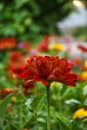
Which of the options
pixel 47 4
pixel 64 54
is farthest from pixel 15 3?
pixel 64 54

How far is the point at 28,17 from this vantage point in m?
6.04

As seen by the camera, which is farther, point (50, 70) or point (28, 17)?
point (28, 17)

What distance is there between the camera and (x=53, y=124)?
1.96 metres

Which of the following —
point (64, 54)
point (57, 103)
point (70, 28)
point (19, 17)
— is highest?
point (70, 28)

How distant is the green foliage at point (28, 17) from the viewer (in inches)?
233

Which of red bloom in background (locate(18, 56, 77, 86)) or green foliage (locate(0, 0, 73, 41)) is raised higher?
green foliage (locate(0, 0, 73, 41))

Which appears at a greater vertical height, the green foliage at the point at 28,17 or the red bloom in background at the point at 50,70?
the green foliage at the point at 28,17

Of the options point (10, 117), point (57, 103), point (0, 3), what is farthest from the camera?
point (0, 3)

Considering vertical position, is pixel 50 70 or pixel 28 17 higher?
pixel 28 17

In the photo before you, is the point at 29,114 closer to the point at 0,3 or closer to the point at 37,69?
the point at 37,69

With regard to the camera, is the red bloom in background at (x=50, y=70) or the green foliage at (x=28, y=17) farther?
the green foliage at (x=28, y=17)

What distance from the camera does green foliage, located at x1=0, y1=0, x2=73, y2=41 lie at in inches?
233

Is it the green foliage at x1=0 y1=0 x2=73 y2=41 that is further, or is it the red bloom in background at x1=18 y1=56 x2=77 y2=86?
the green foliage at x1=0 y1=0 x2=73 y2=41

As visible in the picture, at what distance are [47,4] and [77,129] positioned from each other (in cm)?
476
